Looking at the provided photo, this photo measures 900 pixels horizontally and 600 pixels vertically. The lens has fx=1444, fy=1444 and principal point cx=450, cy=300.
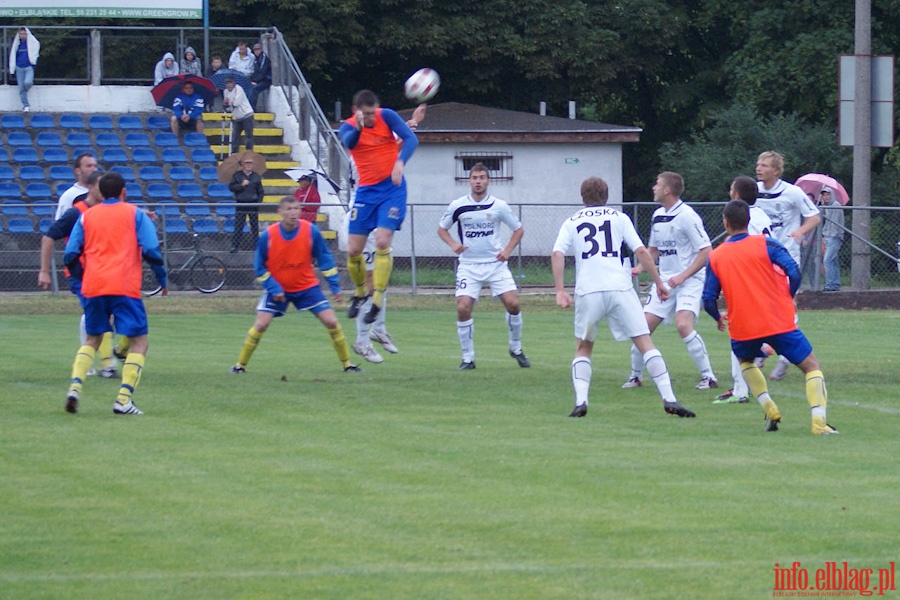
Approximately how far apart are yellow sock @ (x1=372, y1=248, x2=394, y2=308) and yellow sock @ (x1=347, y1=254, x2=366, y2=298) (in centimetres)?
21

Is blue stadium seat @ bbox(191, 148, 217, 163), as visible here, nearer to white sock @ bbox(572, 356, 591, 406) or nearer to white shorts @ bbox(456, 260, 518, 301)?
white shorts @ bbox(456, 260, 518, 301)

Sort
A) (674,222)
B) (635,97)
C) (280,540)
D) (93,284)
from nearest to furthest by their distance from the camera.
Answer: (280,540) < (93,284) < (674,222) < (635,97)

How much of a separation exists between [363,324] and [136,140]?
1984 cm

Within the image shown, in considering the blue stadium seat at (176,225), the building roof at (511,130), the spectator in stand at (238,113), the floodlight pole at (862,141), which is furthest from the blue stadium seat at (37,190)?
the floodlight pole at (862,141)

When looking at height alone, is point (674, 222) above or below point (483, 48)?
below

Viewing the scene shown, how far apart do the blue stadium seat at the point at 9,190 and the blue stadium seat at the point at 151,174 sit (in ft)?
8.99

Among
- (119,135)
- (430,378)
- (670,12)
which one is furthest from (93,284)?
(670,12)

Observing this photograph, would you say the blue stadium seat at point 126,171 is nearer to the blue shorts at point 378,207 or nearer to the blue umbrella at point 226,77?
the blue umbrella at point 226,77

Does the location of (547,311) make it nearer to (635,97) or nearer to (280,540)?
(280,540)

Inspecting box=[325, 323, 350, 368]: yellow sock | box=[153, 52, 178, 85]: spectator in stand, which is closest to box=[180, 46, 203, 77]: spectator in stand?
box=[153, 52, 178, 85]: spectator in stand

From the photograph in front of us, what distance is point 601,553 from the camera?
6586 millimetres

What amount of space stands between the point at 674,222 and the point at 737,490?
498 cm

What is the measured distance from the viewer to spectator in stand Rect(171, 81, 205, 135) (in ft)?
110

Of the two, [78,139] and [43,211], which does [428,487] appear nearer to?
[43,211]
